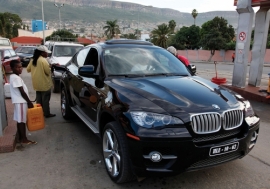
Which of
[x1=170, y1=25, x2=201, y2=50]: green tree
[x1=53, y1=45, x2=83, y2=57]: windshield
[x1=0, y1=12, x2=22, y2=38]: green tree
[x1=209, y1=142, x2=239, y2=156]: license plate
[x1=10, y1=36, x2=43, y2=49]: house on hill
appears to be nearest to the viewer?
[x1=209, y1=142, x2=239, y2=156]: license plate

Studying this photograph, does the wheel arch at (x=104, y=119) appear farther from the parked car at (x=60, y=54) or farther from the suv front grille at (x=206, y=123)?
the parked car at (x=60, y=54)

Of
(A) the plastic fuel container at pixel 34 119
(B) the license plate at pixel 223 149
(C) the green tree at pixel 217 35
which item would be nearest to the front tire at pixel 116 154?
(B) the license plate at pixel 223 149

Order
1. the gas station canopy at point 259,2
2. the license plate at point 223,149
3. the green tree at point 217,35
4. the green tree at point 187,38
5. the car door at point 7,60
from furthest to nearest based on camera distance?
the green tree at point 187,38 < the green tree at point 217,35 < the car door at point 7,60 < the gas station canopy at point 259,2 < the license plate at point 223,149

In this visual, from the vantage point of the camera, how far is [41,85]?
5.46 m

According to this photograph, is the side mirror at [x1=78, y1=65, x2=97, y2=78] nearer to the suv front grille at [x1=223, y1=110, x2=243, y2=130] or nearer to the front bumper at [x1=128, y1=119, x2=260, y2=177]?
the front bumper at [x1=128, y1=119, x2=260, y2=177]

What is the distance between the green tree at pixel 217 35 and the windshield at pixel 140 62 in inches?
1413

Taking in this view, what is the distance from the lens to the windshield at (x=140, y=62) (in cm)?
381

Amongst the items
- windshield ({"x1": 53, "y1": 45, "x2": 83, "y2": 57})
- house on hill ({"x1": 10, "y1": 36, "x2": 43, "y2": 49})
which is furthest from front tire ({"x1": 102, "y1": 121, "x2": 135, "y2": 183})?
house on hill ({"x1": 10, "y1": 36, "x2": 43, "y2": 49})

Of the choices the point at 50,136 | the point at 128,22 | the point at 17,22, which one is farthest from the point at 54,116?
the point at 128,22

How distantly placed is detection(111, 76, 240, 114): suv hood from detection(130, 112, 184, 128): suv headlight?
94 mm

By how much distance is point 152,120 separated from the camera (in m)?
2.62

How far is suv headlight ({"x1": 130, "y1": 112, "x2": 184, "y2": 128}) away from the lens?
2.60 metres

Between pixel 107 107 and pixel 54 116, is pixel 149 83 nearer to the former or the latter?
pixel 107 107

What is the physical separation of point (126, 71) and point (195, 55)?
4170cm
